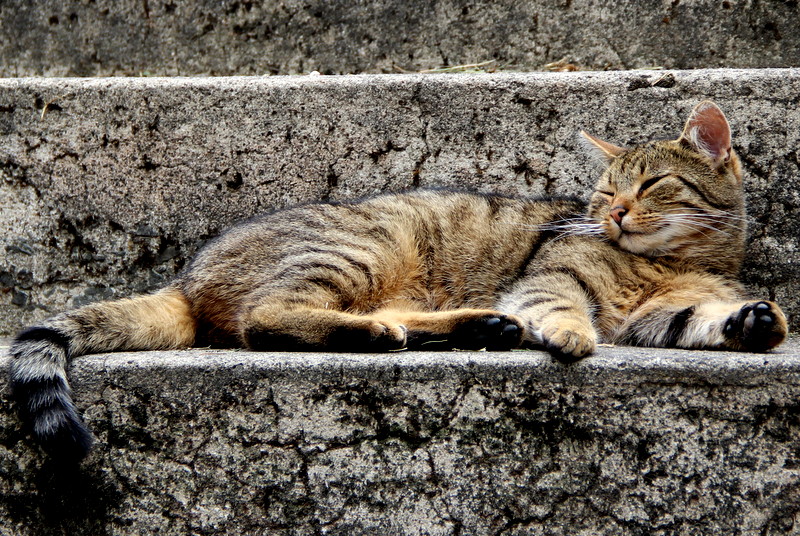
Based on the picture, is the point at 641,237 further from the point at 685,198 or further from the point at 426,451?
the point at 426,451

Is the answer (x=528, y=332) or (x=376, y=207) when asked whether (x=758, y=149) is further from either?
(x=376, y=207)

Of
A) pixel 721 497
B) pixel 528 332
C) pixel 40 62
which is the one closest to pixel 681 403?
pixel 721 497

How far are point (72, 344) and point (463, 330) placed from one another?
127 cm

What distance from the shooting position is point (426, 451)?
2111 mm

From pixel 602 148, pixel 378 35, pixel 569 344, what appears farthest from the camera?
pixel 378 35

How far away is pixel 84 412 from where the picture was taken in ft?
7.14

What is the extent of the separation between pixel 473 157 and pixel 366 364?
155 cm

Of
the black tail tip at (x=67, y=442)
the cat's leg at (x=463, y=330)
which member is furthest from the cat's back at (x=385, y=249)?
the black tail tip at (x=67, y=442)

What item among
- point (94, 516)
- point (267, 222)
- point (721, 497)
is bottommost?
point (94, 516)

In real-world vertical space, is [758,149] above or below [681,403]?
above

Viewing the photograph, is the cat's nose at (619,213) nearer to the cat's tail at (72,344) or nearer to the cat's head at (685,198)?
the cat's head at (685,198)

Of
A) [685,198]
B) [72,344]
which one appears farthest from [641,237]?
[72,344]

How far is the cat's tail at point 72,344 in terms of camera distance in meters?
2.05

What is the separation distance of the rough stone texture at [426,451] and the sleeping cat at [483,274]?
0.35 m
